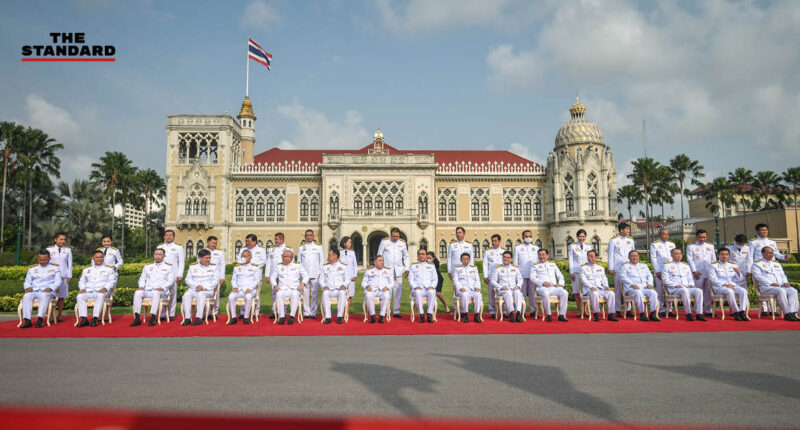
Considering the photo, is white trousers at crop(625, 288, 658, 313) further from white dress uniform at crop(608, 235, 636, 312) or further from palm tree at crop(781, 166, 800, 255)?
palm tree at crop(781, 166, 800, 255)

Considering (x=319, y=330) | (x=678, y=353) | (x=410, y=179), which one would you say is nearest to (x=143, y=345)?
(x=319, y=330)

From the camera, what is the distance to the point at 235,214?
4312cm

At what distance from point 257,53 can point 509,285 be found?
3386 cm

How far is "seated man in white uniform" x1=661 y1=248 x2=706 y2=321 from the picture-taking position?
11.5 metres

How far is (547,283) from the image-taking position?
1220 cm

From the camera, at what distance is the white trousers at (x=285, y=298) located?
1160 centimetres

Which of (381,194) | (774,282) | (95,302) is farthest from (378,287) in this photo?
(381,194)

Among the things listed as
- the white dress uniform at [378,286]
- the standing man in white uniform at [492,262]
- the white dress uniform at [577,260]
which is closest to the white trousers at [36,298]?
the white dress uniform at [378,286]

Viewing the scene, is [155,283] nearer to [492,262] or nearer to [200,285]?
[200,285]

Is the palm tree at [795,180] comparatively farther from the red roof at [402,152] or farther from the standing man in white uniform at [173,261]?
the standing man in white uniform at [173,261]

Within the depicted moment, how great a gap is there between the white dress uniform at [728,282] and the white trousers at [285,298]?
10.1 metres

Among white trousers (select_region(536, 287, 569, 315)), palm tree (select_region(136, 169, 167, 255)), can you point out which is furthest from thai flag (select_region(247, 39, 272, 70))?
white trousers (select_region(536, 287, 569, 315))

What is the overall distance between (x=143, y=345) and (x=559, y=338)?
7327 mm

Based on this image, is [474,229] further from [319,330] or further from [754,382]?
[754,382]
